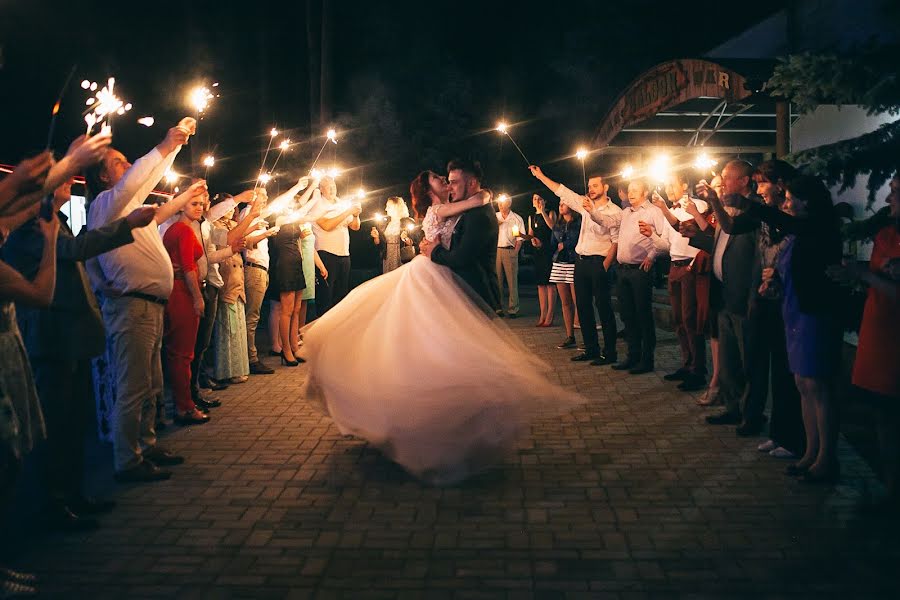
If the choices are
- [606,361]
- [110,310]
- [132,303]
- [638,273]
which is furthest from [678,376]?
[110,310]

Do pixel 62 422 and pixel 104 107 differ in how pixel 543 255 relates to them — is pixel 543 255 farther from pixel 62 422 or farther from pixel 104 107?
pixel 104 107

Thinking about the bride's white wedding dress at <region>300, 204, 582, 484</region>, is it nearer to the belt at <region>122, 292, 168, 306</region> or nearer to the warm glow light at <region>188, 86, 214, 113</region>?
the belt at <region>122, 292, 168, 306</region>

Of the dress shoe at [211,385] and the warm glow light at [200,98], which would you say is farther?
the dress shoe at [211,385]

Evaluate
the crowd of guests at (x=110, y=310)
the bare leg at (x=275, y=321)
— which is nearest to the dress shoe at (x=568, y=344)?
the bare leg at (x=275, y=321)

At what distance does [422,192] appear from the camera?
7.27 metres

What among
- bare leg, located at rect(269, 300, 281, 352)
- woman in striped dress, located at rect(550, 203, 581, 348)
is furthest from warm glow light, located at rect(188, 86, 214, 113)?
woman in striped dress, located at rect(550, 203, 581, 348)

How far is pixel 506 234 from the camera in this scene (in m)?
15.9

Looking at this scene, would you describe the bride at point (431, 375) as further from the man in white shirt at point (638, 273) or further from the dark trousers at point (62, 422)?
the man in white shirt at point (638, 273)

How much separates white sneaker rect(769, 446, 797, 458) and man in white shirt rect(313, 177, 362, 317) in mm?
7163

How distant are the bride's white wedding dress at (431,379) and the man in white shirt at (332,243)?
5.42m

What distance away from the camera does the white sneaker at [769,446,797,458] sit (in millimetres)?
5996

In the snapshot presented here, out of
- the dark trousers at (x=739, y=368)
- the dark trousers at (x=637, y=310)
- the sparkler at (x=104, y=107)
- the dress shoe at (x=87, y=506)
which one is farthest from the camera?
the dark trousers at (x=637, y=310)

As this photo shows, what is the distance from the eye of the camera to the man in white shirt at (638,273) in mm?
9523

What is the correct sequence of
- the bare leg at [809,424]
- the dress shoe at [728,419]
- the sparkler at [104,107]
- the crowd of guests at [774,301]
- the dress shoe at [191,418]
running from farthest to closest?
the dress shoe at [191,418] < the dress shoe at [728,419] < the bare leg at [809,424] < the crowd of guests at [774,301] < the sparkler at [104,107]
